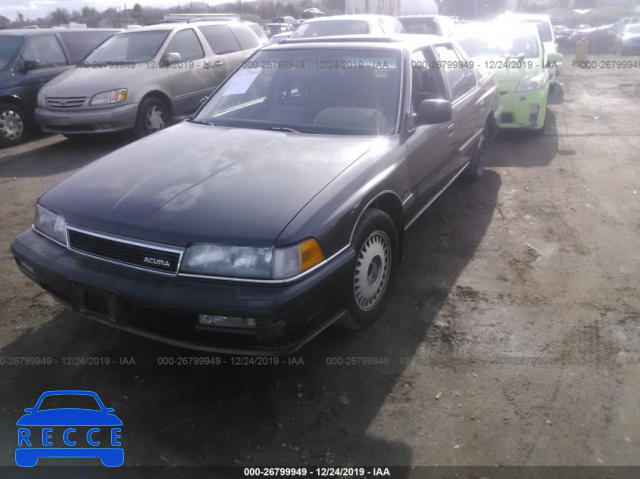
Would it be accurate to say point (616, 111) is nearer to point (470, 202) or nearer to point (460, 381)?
point (470, 202)

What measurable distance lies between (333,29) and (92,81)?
454 cm

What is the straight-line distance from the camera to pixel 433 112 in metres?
3.79

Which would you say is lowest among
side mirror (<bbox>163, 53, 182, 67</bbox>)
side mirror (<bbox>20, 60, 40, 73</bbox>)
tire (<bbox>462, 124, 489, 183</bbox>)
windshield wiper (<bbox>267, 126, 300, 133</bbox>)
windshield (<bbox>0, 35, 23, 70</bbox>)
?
tire (<bbox>462, 124, 489, 183</bbox>)

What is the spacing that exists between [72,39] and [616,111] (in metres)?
9.74

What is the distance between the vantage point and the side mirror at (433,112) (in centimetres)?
378

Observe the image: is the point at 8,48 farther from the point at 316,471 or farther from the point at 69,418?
the point at 316,471

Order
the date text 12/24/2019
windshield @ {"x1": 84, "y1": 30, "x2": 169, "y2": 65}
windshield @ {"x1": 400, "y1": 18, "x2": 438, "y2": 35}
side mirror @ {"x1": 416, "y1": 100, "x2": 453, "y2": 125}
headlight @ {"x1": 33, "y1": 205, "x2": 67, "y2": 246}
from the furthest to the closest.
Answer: windshield @ {"x1": 400, "y1": 18, "x2": 438, "y2": 35}
windshield @ {"x1": 84, "y1": 30, "x2": 169, "y2": 65}
side mirror @ {"x1": 416, "y1": 100, "x2": 453, "y2": 125}
headlight @ {"x1": 33, "y1": 205, "x2": 67, "y2": 246}
the date text 12/24/2019

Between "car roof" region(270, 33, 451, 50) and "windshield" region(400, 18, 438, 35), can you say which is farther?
"windshield" region(400, 18, 438, 35)

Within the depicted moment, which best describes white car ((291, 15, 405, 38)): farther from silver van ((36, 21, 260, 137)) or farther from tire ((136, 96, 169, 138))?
tire ((136, 96, 169, 138))

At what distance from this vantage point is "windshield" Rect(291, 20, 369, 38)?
33.1ft

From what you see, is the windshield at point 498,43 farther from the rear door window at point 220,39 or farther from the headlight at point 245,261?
the headlight at point 245,261

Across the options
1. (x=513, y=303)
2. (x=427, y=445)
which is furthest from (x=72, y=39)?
(x=427, y=445)

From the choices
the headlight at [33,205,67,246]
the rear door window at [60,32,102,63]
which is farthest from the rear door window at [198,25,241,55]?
the headlight at [33,205,67,246]

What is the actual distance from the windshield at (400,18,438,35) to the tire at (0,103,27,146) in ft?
28.1
